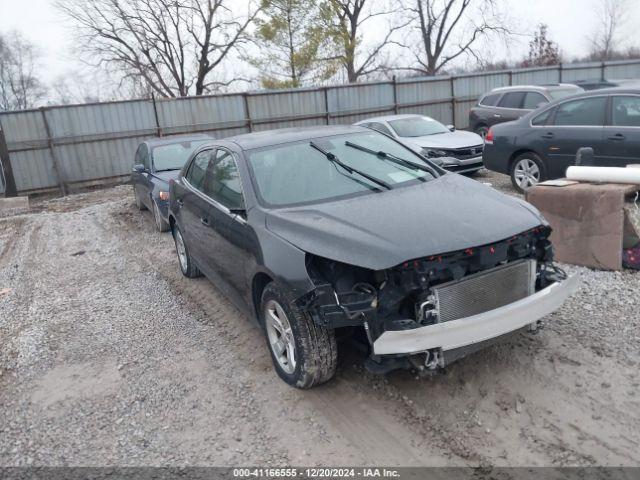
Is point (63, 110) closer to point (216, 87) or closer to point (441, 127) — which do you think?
point (441, 127)

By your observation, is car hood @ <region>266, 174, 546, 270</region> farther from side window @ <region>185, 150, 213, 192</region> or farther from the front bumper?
side window @ <region>185, 150, 213, 192</region>

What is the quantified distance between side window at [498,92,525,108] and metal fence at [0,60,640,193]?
545 centimetres

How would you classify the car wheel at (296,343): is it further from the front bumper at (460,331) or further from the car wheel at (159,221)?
the car wheel at (159,221)

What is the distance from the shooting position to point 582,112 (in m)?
7.82

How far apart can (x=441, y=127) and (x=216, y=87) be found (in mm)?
24017

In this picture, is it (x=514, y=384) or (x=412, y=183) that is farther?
(x=412, y=183)

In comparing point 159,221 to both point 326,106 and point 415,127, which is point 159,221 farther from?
point 326,106

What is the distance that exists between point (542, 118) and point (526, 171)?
866 mm

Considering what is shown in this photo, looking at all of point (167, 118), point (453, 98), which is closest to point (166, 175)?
point (167, 118)

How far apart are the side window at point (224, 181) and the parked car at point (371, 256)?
0.02 metres

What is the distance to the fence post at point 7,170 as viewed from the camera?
47.0 feet

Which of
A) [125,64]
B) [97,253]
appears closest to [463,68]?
[125,64]

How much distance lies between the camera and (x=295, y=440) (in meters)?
3.17

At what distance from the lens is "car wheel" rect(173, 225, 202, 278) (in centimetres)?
608
